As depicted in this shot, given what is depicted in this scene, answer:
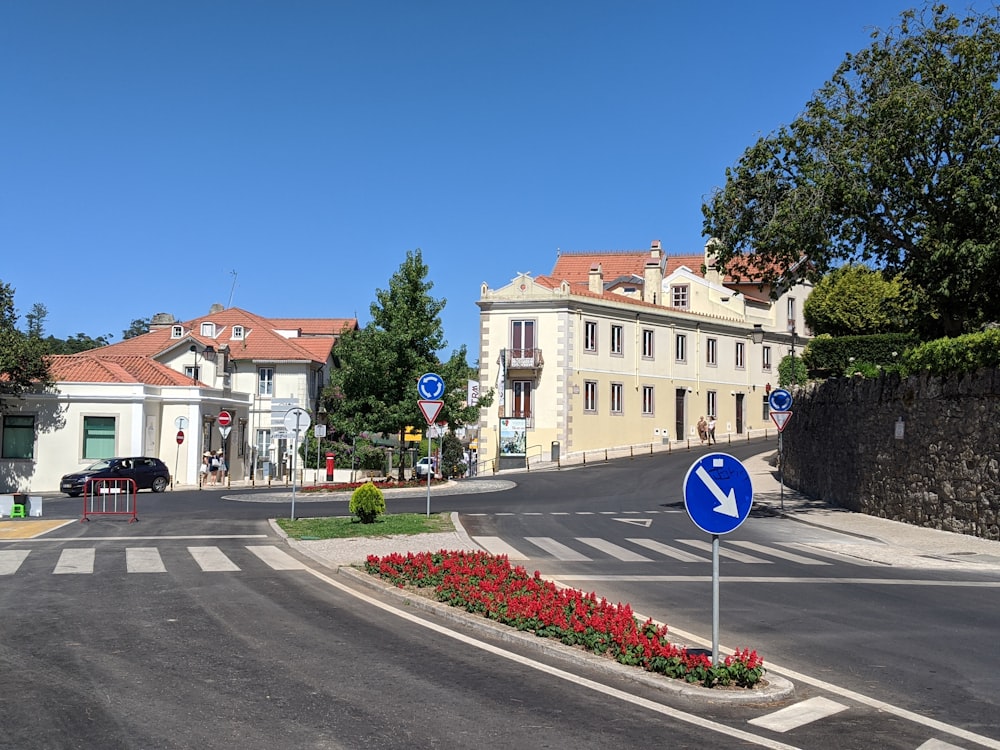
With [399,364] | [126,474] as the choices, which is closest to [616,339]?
[399,364]

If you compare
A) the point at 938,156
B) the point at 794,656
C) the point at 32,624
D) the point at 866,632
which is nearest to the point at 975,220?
the point at 938,156

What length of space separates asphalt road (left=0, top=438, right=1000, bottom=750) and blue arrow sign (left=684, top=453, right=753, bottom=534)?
137cm

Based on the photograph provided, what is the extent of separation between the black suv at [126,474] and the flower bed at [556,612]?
2651cm

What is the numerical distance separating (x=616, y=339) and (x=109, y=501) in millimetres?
29715

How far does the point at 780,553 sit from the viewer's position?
1767 cm

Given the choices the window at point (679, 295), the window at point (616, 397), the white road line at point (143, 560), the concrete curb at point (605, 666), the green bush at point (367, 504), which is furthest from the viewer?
the window at point (679, 295)

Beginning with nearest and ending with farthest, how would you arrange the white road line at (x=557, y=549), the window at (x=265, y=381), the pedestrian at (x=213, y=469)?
the white road line at (x=557, y=549) → the pedestrian at (x=213, y=469) → the window at (x=265, y=381)

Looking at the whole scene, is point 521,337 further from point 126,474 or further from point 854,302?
point 126,474

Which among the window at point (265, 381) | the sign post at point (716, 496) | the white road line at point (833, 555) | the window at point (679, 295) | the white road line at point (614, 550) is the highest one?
the window at point (679, 295)

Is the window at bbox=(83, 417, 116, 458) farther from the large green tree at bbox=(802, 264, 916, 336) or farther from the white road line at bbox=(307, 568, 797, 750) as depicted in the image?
the white road line at bbox=(307, 568, 797, 750)

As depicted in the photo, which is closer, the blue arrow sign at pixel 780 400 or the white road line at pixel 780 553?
the white road line at pixel 780 553

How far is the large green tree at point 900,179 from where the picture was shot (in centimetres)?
2220

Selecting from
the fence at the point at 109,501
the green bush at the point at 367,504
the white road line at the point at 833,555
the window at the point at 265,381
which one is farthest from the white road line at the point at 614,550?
the window at the point at 265,381

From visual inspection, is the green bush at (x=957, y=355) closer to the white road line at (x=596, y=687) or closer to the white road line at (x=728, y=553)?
the white road line at (x=728, y=553)
